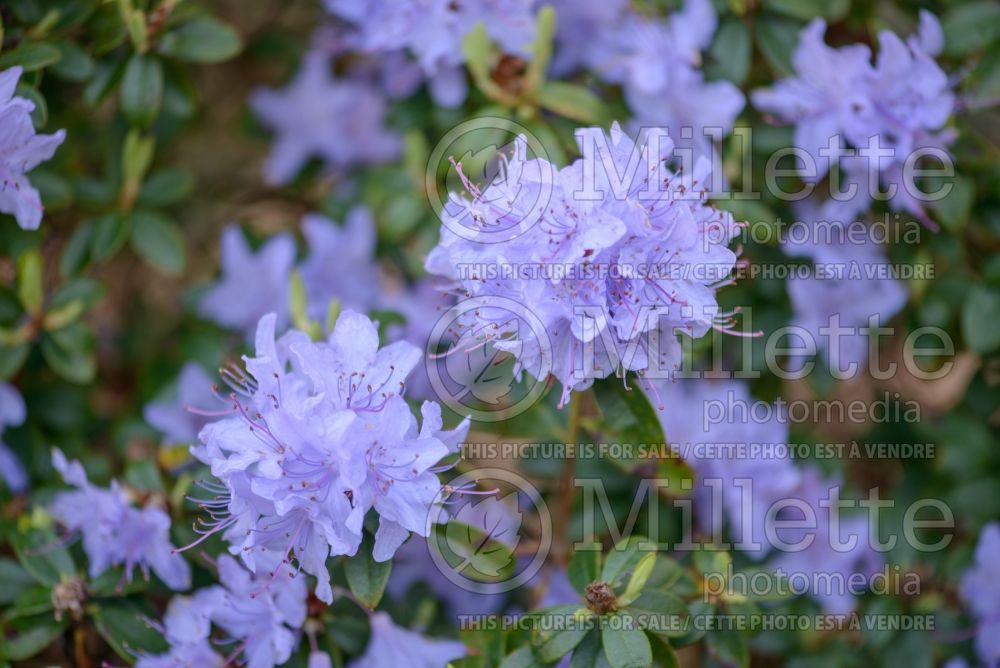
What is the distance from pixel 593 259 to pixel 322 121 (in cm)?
119

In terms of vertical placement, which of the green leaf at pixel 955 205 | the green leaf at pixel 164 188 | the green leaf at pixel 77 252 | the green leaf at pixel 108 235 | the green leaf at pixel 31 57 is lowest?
the green leaf at pixel 77 252

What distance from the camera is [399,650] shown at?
1.49 m

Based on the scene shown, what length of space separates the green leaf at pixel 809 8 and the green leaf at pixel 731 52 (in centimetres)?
7

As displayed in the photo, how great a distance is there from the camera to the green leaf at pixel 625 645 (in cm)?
124

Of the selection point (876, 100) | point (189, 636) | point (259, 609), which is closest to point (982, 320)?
point (876, 100)

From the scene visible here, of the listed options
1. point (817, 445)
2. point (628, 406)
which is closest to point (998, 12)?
point (817, 445)

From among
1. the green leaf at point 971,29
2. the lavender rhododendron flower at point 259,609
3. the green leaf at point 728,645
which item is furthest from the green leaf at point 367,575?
the green leaf at point 971,29

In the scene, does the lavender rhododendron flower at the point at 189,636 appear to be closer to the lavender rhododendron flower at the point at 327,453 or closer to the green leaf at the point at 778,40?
the lavender rhododendron flower at the point at 327,453

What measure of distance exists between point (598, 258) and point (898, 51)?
736 mm

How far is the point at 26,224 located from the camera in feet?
4.93

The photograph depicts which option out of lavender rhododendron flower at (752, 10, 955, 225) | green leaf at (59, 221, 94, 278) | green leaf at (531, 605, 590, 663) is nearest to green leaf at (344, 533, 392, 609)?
green leaf at (531, 605, 590, 663)

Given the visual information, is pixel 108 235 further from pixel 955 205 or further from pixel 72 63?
pixel 955 205

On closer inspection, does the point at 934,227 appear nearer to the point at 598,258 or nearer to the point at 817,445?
the point at 817,445

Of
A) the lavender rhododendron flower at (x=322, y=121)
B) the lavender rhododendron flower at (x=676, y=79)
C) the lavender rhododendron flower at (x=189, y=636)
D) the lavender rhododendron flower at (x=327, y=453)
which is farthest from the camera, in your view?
the lavender rhododendron flower at (x=322, y=121)
